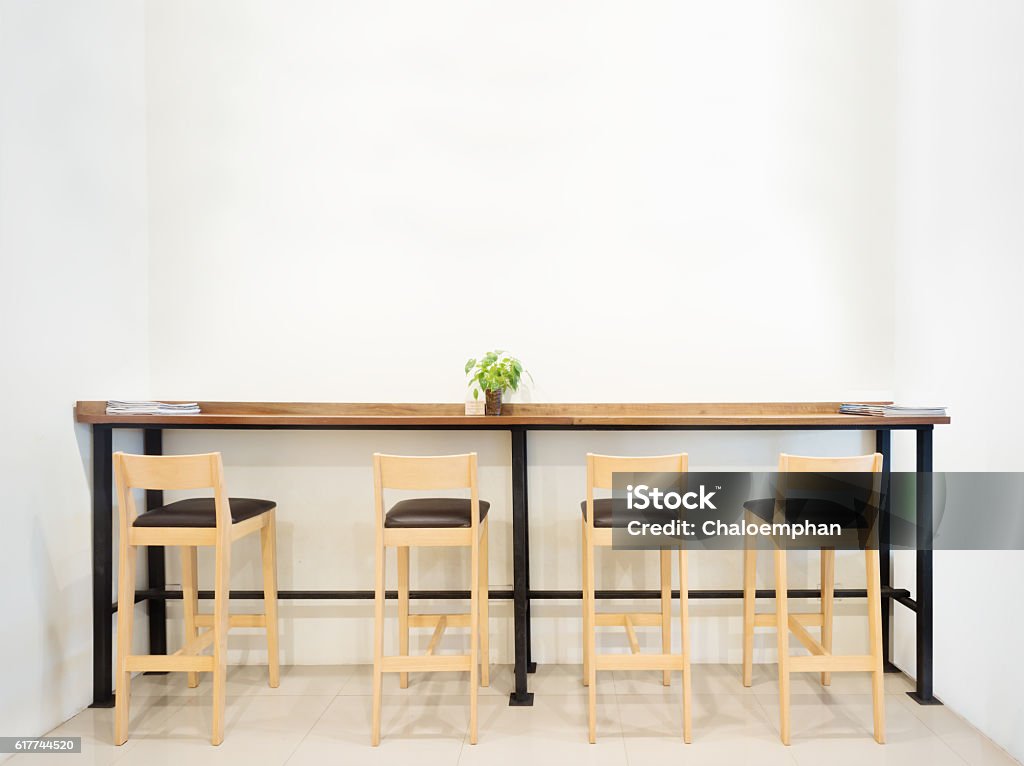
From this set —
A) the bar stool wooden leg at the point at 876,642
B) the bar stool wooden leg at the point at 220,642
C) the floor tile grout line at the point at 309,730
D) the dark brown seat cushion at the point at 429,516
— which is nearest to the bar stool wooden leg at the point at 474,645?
the dark brown seat cushion at the point at 429,516

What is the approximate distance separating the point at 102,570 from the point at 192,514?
1.95 ft

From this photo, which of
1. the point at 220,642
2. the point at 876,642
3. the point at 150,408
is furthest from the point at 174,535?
the point at 876,642

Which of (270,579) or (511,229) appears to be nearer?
(270,579)

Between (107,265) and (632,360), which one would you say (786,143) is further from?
(107,265)

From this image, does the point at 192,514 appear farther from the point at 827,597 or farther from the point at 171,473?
the point at 827,597

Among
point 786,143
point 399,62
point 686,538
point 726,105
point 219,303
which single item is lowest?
point 686,538

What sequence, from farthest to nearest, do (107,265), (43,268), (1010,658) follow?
(107,265)
(43,268)
(1010,658)

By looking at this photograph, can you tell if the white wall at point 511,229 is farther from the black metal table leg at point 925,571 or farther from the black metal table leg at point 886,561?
the black metal table leg at point 925,571

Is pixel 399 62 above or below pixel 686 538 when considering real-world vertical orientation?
above

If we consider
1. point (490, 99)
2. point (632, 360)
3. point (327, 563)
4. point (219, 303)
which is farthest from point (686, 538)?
point (219, 303)

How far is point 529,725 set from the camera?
244cm

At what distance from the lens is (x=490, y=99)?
123 inches

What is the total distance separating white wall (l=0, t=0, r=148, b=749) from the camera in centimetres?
230

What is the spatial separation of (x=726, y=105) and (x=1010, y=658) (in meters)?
2.70
